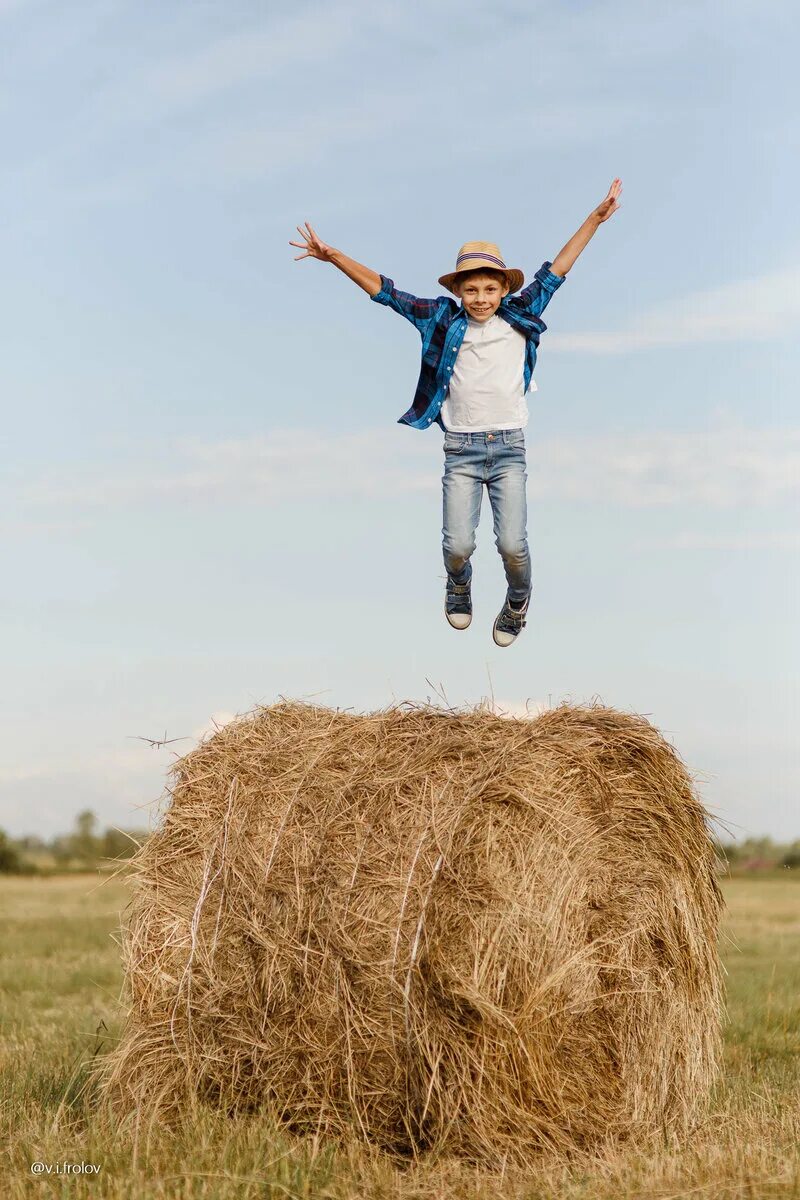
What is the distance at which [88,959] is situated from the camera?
51.2 feet

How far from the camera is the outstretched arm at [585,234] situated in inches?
330

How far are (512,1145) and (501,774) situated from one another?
1.82m

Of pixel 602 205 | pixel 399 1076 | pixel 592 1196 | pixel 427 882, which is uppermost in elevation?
pixel 602 205

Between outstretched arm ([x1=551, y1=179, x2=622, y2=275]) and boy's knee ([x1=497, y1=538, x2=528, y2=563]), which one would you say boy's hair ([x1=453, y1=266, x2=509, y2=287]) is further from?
boy's knee ([x1=497, y1=538, x2=528, y2=563])

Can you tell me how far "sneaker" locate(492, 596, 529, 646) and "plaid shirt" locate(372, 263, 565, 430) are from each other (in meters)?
1.32

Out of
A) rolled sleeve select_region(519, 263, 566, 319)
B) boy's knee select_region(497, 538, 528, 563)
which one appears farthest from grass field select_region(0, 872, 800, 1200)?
rolled sleeve select_region(519, 263, 566, 319)

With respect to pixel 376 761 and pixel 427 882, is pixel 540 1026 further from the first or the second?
pixel 376 761

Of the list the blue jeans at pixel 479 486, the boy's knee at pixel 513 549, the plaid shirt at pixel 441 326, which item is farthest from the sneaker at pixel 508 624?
the plaid shirt at pixel 441 326

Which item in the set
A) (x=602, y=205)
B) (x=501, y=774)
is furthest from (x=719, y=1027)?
(x=602, y=205)

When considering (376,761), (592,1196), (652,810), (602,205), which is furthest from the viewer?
(602,205)

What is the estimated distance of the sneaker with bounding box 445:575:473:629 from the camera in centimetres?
858

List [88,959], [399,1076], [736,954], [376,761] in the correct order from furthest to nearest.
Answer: [736,954], [88,959], [376,761], [399,1076]

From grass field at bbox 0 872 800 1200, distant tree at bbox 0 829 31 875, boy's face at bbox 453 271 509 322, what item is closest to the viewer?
grass field at bbox 0 872 800 1200

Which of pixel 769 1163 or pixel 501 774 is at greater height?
pixel 501 774
